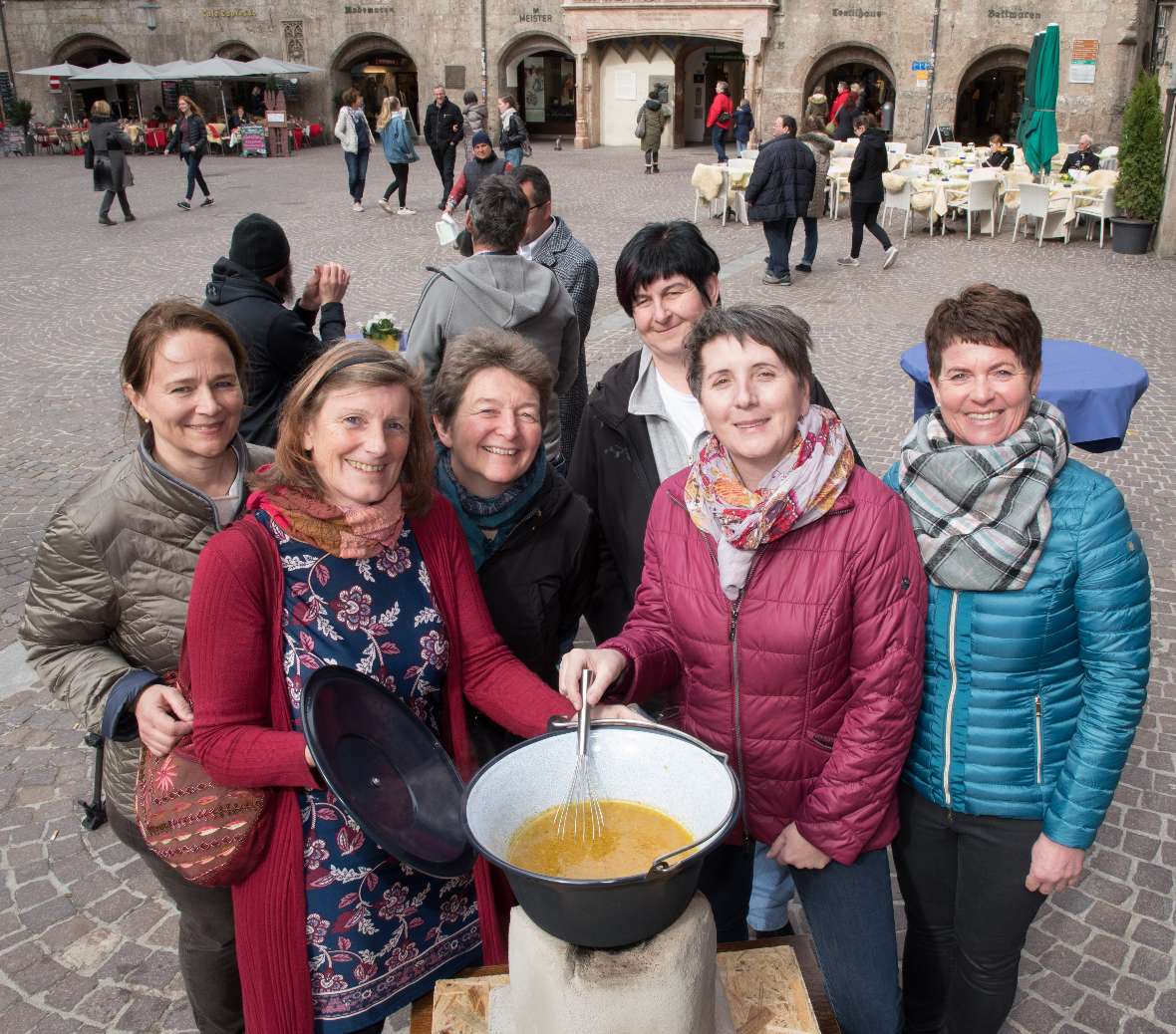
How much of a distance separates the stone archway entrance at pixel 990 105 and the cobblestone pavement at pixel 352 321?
11764 millimetres

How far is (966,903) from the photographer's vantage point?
7.36ft

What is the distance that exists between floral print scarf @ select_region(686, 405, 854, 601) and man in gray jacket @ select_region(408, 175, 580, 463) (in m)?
1.97

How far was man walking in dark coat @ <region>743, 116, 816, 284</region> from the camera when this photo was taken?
1157cm

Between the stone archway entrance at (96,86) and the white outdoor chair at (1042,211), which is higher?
the stone archway entrance at (96,86)

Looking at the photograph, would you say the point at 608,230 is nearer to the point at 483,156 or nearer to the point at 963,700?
the point at 483,156

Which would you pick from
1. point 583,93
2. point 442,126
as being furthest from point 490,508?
point 583,93

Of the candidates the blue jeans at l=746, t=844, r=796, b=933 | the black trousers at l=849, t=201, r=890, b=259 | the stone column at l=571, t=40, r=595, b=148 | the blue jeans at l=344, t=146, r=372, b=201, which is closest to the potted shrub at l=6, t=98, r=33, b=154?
the stone column at l=571, t=40, r=595, b=148

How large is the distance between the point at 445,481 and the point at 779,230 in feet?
34.0

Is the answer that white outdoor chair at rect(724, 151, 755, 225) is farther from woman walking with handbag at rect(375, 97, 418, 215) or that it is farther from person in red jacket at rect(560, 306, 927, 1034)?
person in red jacket at rect(560, 306, 927, 1034)

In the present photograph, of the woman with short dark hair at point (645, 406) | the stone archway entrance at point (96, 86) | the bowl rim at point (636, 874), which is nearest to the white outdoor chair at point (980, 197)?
the woman with short dark hair at point (645, 406)

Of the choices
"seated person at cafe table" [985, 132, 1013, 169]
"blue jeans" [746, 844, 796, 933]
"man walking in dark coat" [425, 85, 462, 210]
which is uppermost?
"man walking in dark coat" [425, 85, 462, 210]

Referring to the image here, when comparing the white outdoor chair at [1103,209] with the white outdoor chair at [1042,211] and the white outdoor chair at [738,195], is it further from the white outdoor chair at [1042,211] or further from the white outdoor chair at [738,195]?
the white outdoor chair at [738,195]

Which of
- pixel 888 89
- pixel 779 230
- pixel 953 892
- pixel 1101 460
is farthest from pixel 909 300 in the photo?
pixel 888 89

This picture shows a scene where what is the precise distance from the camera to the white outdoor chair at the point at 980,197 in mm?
14670
